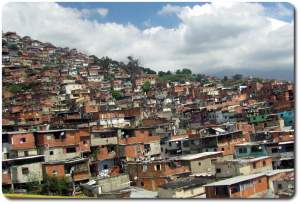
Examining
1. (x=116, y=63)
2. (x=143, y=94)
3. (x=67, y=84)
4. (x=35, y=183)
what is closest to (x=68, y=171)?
(x=35, y=183)

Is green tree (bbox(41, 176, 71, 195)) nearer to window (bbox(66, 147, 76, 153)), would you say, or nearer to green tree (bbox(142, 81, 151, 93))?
window (bbox(66, 147, 76, 153))

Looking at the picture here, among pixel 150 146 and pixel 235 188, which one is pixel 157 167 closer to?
pixel 150 146

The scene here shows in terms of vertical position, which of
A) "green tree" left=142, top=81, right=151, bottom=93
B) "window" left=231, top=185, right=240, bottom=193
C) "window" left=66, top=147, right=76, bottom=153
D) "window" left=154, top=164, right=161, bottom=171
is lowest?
"window" left=231, top=185, right=240, bottom=193

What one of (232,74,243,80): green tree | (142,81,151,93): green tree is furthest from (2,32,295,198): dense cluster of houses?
(232,74,243,80): green tree

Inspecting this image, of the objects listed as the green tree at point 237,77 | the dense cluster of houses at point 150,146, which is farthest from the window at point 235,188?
the green tree at point 237,77

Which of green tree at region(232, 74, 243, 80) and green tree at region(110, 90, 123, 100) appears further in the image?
green tree at region(232, 74, 243, 80)

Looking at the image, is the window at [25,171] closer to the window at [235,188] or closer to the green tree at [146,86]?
the window at [235,188]

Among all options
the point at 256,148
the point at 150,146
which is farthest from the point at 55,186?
the point at 256,148

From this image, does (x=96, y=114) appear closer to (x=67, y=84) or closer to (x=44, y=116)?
(x=44, y=116)
